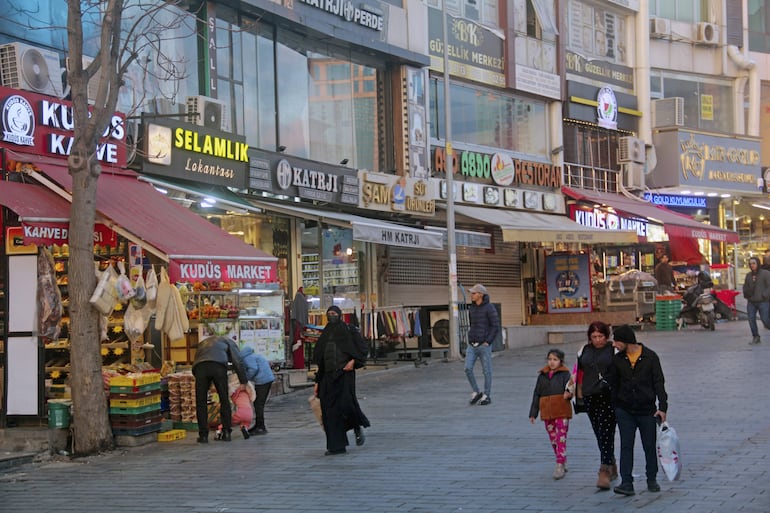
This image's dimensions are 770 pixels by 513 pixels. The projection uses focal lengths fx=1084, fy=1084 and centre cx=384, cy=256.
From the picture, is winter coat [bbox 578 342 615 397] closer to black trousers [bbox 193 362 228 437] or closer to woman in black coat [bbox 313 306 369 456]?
woman in black coat [bbox 313 306 369 456]

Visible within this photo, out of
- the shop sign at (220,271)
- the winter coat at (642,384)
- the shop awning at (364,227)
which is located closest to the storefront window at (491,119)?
the shop awning at (364,227)

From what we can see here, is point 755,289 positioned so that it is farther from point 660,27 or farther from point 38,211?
point 660,27

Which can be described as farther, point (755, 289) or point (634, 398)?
point (755, 289)

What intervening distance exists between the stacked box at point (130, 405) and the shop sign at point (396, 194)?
1081cm

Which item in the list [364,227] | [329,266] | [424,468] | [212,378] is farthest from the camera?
[329,266]

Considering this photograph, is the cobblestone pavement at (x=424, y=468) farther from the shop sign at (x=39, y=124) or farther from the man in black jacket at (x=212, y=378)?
the shop sign at (x=39, y=124)

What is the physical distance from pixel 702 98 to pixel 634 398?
29.7 m

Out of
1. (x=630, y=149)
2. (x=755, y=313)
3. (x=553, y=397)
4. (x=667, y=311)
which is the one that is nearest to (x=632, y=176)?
(x=630, y=149)

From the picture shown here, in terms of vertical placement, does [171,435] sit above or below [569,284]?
below

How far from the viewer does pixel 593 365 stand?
8953 mm

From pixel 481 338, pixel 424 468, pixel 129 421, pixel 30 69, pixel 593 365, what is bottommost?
pixel 424 468

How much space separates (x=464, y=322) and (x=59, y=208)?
36.8 feet

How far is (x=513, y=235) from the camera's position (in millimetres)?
25156

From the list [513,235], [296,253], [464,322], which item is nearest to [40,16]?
[296,253]
